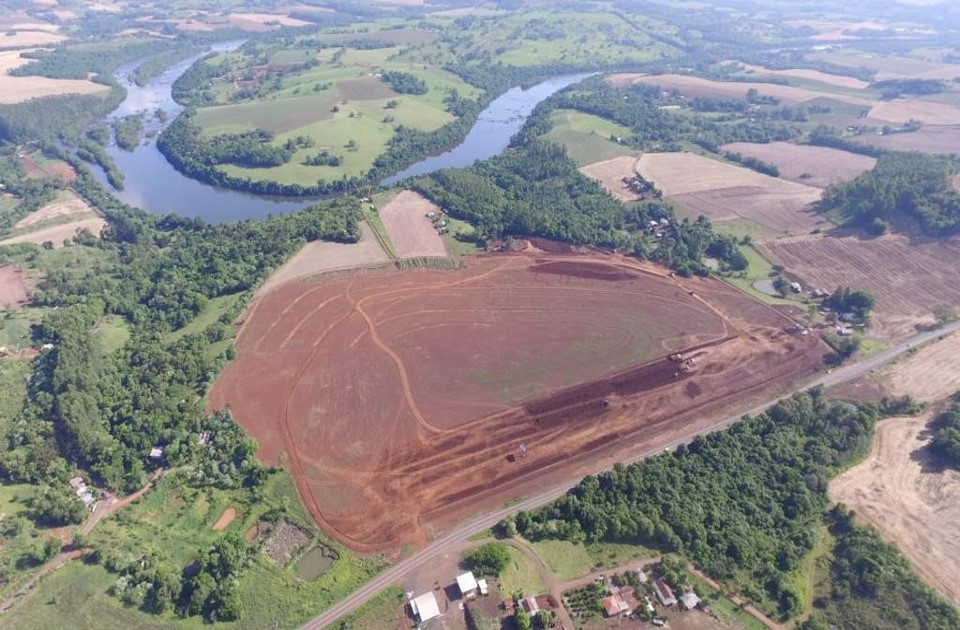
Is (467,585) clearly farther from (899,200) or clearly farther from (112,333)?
(899,200)

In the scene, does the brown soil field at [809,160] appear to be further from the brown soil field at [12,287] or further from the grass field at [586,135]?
the brown soil field at [12,287]

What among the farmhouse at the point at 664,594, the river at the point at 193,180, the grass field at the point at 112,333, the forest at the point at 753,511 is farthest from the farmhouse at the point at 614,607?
the river at the point at 193,180

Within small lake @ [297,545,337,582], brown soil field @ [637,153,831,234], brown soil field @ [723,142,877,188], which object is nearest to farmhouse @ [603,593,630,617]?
small lake @ [297,545,337,582]

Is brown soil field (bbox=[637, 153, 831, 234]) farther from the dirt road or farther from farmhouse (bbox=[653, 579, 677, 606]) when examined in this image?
the dirt road

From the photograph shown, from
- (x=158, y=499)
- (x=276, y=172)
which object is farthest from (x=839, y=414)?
(x=276, y=172)

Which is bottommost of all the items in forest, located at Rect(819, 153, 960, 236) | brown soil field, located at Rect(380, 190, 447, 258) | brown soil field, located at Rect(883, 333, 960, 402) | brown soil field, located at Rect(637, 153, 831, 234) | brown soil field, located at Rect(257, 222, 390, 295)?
brown soil field, located at Rect(257, 222, 390, 295)

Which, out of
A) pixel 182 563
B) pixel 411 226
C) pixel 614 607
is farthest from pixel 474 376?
pixel 411 226
